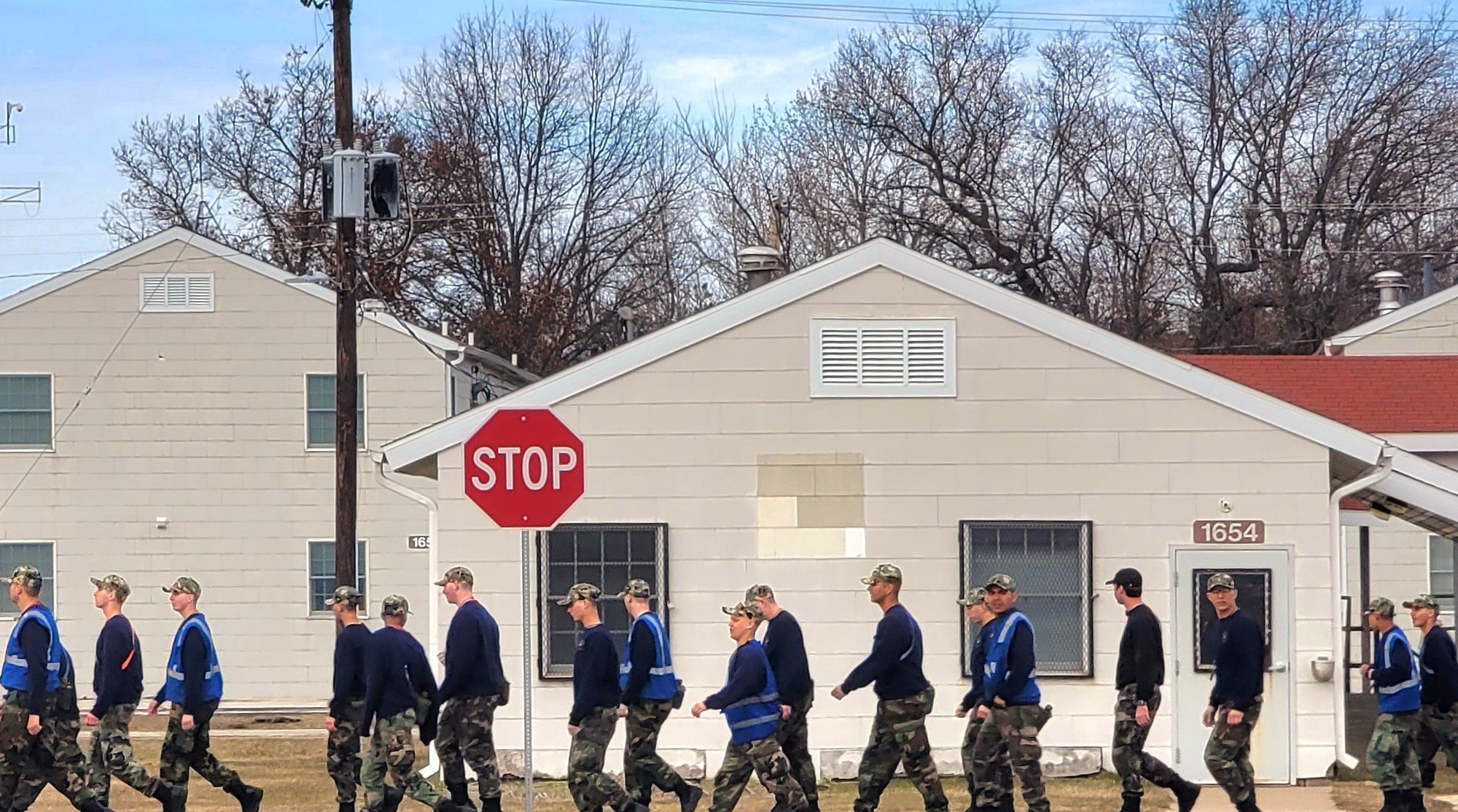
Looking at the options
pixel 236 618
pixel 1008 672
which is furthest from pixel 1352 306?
pixel 1008 672

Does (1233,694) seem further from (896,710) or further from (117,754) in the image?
(117,754)

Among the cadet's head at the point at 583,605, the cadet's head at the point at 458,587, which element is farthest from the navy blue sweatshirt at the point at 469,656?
the cadet's head at the point at 583,605

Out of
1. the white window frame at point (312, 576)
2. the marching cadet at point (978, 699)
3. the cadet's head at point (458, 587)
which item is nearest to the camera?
the marching cadet at point (978, 699)

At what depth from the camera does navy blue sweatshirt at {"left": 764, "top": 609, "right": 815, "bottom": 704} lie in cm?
1334

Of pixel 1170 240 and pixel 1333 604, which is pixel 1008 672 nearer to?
pixel 1333 604

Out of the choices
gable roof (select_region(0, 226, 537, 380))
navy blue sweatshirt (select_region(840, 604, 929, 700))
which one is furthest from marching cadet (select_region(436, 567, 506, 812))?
gable roof (select_region(0, 226, 537, 380))

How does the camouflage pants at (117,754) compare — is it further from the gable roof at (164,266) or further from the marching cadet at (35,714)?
the gable roof at (164,266)

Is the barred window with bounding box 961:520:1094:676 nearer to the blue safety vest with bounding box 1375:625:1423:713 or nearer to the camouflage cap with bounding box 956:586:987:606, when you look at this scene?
the blue safety vest with bounding box 1375:625:1423:713

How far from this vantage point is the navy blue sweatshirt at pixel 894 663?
1334cm

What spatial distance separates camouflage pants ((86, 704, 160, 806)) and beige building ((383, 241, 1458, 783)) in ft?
12.1

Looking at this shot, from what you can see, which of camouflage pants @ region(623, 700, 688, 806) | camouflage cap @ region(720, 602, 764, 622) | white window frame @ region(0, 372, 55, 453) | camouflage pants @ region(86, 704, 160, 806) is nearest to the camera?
camouflage cap @ region(720, 602, 764, 622)

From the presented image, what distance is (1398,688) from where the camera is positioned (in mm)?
14180

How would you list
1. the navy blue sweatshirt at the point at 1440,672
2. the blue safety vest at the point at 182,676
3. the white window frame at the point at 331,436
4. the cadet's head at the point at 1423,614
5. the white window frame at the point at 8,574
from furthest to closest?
the white window frame at the point at 331,436 → the white window frame at the point at 8,574 → the cadet's head at the point at 1423,614 → the navy blue sweatshirt at the point at 1440,672 → the blue safety vest at the point at 182,676

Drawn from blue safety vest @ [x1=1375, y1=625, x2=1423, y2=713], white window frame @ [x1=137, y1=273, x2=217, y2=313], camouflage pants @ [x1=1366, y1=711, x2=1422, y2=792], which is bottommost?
camouflage pants @ [x1=1366, y1=711, x2=1422, y2=792]
